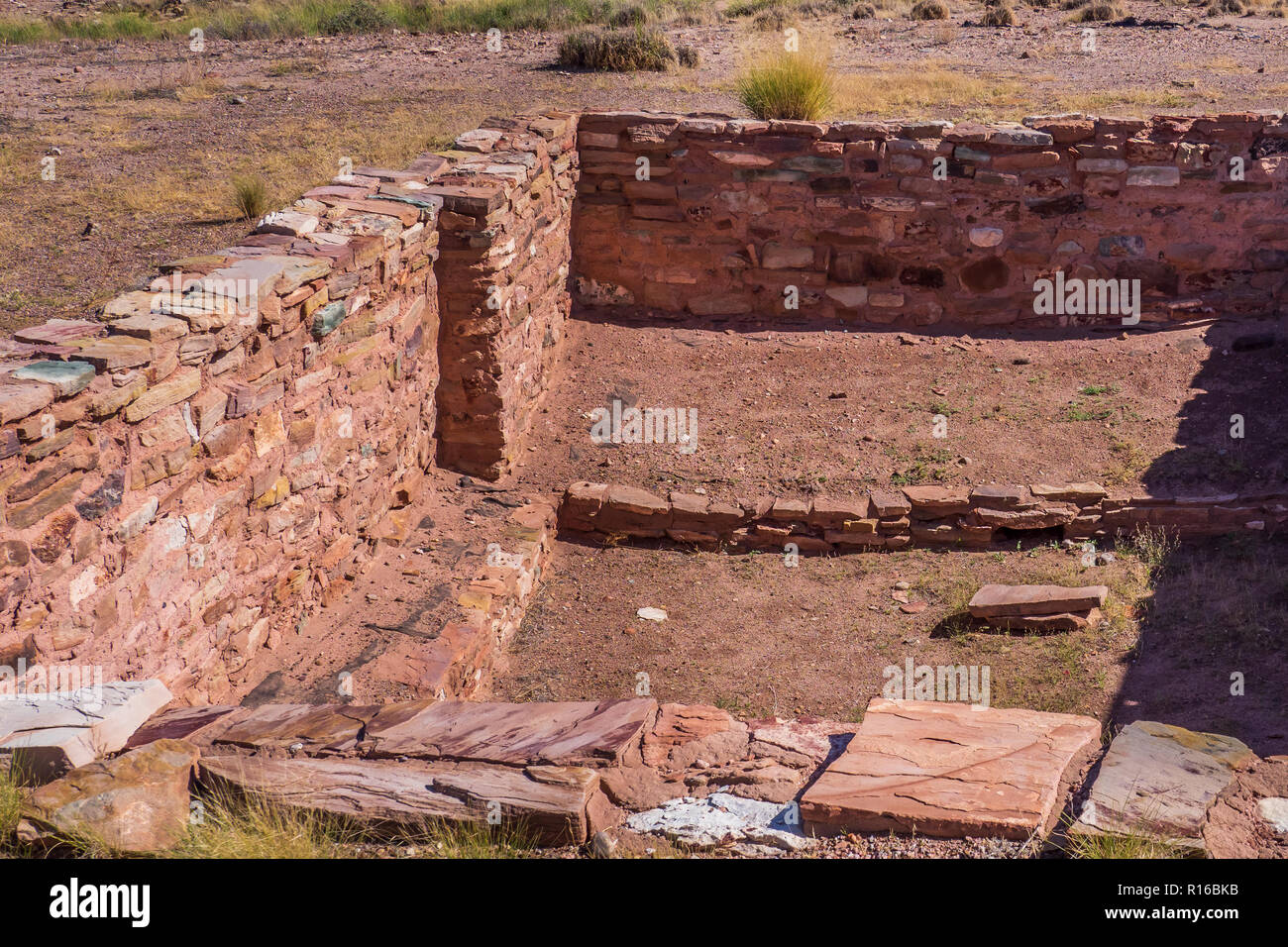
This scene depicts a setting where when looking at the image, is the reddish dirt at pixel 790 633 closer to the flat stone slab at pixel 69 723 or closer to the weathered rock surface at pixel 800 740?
the weathered rock surface at pixel 800 740

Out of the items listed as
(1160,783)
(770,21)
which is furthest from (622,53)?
(1160,783)

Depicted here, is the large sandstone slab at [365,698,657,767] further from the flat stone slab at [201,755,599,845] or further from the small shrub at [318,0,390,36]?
the small shrub at [318,0,390,36]

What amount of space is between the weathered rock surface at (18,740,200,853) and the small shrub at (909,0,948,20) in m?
16.2

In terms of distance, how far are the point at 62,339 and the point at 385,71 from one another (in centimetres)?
1045

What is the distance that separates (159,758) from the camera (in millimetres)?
3131

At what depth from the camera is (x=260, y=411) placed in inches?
180

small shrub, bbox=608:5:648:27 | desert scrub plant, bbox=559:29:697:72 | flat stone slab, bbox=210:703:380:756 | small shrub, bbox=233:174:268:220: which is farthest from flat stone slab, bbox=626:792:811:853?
small shrub, bbox=608:5:648:27

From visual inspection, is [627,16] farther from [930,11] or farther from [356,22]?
[930,11]

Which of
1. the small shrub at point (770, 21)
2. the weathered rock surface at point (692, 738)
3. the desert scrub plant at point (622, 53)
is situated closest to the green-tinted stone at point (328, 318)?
the weathered rock surface at point (692, 738)

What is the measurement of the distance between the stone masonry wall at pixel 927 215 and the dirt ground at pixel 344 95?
2133 millimetres

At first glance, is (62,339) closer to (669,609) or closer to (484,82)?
(669,609)

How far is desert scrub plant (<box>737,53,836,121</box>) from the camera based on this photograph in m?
8.80

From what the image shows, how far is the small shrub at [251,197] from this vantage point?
8328mm

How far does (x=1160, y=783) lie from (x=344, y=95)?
1132 centimetres
